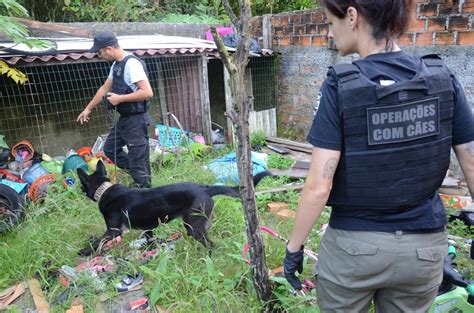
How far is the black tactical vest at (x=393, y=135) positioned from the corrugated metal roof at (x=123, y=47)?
450 cm

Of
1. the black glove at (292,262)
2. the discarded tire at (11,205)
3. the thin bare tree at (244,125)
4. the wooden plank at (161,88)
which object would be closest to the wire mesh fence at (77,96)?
the wooden plank at (161,88)

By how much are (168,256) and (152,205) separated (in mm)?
541

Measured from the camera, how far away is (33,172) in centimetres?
482

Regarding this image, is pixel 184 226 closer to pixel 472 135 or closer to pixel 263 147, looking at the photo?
pixel 472 135

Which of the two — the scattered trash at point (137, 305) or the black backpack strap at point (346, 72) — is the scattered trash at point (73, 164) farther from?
the black backpack strap at point (346, 72)

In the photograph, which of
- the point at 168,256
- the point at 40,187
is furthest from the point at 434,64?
the point at 40,187

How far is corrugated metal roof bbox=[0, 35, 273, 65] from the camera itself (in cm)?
462

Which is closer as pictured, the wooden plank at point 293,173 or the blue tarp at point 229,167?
the blue tarp at point 229,167

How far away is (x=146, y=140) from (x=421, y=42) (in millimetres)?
3932

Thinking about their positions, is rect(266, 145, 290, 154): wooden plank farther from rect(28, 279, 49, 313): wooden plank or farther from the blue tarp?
rect(28, 279, 49, 313): wooden plank

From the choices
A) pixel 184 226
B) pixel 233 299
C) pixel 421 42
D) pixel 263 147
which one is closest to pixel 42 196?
pixel 184 226

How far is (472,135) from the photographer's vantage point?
57.5 inches

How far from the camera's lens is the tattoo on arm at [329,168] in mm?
1325

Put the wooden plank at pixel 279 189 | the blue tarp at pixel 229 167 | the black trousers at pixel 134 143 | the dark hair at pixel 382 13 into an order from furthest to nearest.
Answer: the blue tarp at pixel 229 167 → the wooden plank at pixel 279 189 → the black trousers at pixel 134 143 → the dark hair at pixel 382 13
